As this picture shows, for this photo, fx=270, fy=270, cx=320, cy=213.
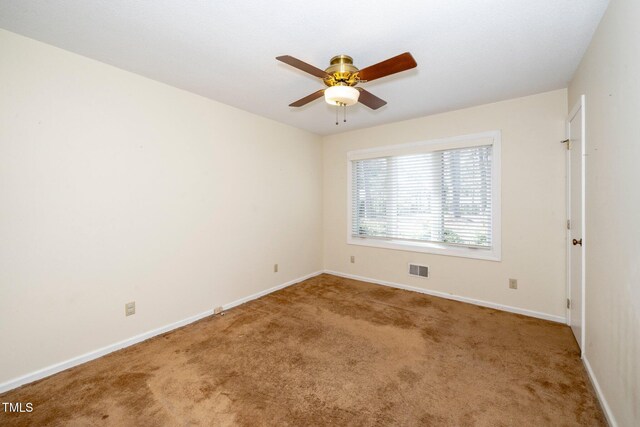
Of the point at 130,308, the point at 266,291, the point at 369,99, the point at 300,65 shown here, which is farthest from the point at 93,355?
the point at 369,99

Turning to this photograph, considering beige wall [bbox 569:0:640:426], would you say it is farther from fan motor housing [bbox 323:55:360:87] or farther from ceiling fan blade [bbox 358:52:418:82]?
fan motor housing [bbox 323:55:360:87]

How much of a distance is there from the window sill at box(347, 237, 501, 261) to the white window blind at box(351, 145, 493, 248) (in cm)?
7

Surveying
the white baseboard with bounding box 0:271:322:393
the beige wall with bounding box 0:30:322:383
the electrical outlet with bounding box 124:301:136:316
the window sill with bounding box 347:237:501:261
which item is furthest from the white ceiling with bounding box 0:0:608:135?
the white baseboard with bounding box 0:271:322:393

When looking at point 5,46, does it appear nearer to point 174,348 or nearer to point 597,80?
point 174,348

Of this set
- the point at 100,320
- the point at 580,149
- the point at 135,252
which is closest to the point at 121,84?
the point at 135,252

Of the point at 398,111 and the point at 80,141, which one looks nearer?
the point at 80,141

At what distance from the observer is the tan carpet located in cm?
167

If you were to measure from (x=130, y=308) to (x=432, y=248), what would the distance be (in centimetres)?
362

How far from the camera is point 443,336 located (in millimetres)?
2650

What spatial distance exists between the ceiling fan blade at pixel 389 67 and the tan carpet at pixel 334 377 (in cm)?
217

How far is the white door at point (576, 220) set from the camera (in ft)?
7.39

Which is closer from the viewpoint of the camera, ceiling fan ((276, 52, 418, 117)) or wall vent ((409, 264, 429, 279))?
Result: ceiling fan ((276, 52, 418, 117))

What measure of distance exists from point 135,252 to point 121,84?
155 centimetres

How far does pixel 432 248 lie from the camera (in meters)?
3.81
